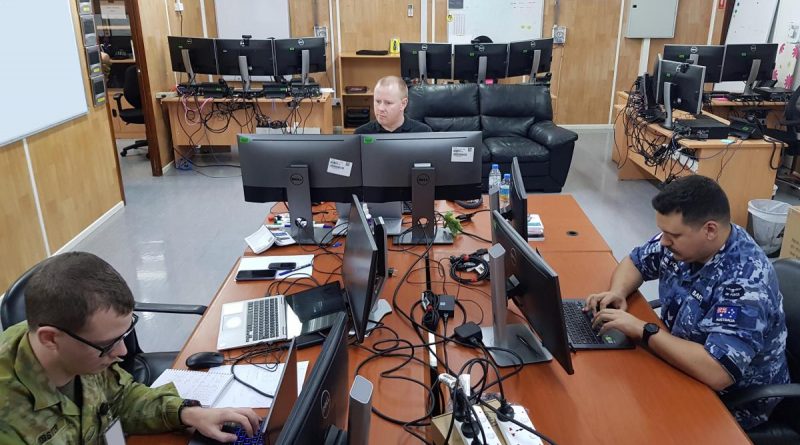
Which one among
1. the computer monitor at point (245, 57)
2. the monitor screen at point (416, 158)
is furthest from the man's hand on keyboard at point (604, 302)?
the computer monitor at point (245, 57)

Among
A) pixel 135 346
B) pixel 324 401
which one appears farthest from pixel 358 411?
pixel 135 346

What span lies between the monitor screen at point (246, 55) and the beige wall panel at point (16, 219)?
2.63 m

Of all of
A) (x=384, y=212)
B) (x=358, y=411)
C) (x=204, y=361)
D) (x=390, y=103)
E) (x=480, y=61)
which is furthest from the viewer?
(x=480, y=61)

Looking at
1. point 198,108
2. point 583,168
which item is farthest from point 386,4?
point 583,168

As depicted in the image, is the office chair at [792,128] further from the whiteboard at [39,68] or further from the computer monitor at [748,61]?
the whiteboard at [39,68]

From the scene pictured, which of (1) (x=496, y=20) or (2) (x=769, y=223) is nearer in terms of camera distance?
(2) (x=769, y=223)

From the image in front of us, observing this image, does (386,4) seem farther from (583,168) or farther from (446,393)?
(446,393)

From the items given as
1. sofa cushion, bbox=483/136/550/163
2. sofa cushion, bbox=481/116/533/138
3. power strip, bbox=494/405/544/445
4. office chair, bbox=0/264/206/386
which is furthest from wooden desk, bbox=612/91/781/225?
office chair, bbox=0/264/206/386

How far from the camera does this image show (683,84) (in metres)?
4.64

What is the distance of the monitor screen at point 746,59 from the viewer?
5.56 m

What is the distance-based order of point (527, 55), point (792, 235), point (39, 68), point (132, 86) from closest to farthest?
point (792, 235) < point (39, 68) < point (132, 86) < point (527, 55)

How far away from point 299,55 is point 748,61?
4.56 metres

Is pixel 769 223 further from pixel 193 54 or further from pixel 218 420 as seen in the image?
pixel 193 54

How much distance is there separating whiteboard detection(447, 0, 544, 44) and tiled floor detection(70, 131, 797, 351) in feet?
7.46
